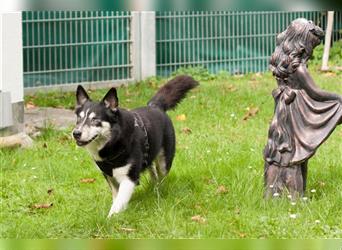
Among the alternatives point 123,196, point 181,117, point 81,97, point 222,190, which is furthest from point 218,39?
point 123,196

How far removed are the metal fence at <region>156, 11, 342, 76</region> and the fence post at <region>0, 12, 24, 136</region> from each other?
5560 mm

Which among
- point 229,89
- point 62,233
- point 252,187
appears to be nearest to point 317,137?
point 252,187

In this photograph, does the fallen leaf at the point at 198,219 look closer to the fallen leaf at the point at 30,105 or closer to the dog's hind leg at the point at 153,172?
the dog's hind leg at the point at 153,172

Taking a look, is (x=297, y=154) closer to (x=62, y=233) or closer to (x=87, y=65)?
(x=62, y=233)

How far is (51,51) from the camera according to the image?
1096cm

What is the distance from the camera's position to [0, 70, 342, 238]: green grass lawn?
4105 mm

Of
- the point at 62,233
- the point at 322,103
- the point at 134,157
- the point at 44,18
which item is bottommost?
the point at 62,233

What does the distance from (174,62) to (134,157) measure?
775 centimetres

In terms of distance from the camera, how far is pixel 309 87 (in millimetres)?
4453

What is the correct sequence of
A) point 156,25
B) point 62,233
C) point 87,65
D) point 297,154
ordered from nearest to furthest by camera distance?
point 62,233 < point 297,154 < point 87,65 < point 156,25

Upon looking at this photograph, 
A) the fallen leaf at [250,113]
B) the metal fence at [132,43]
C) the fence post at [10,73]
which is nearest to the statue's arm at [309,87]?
the fence post at [10,73]

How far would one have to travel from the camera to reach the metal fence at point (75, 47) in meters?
10.8

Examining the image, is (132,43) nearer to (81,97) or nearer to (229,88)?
(229,88)

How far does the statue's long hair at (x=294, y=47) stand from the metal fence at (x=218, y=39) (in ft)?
24.8
